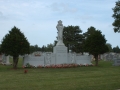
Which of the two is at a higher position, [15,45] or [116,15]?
[116,15]

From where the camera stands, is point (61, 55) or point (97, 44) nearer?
point (61, 55)

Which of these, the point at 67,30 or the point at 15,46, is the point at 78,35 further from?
the point at 15,46

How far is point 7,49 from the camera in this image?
103 feet

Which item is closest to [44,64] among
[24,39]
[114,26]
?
[24,39]

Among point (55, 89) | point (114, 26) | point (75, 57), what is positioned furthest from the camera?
point (114, 26)

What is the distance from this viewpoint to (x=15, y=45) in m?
31.3

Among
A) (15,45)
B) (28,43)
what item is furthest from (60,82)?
(28,43)

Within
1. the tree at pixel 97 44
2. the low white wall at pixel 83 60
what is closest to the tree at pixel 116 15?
the tree at pixel 97 44

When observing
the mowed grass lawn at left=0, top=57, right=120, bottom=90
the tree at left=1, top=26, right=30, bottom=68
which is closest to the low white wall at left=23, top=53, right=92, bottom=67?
the tree at left=1, top=26, right=30, bottom=68

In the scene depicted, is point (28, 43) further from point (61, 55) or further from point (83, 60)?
point (83, 60)

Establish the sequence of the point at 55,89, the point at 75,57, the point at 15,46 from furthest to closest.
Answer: the point at 75,57 → the point at 15,46 → the point at 55,89

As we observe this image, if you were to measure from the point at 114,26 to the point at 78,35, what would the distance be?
32.7 m

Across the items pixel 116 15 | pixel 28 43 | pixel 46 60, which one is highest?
pixel 116 15

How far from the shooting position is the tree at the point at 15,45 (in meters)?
31.2
